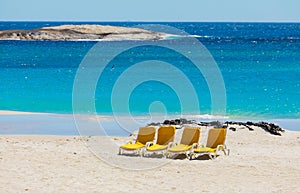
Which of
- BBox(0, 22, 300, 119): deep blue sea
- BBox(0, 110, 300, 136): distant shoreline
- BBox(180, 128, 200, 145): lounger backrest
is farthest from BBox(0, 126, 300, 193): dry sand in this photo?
BBox(0, 22, 300, 119): deep blue sea

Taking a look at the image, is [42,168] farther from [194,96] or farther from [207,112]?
[194,96]

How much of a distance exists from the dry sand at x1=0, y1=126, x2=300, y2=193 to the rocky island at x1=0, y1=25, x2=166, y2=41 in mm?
76785

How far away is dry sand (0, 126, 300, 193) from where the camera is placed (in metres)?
11.1

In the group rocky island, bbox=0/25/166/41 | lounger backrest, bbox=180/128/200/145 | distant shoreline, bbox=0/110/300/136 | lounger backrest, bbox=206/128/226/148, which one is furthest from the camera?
rocky island, bbox=0/25/166/41

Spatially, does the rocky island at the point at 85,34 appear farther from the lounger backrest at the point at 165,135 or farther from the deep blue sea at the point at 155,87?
the lounger backrest at the point at 165,135

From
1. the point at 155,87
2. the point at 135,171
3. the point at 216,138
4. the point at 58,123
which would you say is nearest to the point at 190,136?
the point at 216,138

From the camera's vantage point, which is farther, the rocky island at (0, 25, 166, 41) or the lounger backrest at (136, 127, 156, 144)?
the rocky island at (0, 25, 166, 41)

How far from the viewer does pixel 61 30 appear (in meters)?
98.8

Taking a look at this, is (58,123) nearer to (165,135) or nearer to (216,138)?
(165,135)

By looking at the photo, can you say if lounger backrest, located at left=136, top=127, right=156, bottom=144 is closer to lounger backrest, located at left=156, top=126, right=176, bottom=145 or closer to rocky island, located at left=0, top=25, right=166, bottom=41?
lounger backrest, located at left=156, top=126, right=176, bottom=145

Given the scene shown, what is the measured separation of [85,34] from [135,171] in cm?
8477

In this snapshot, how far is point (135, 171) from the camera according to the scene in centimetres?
1261

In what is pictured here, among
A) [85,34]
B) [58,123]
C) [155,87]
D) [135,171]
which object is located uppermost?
[85,34]

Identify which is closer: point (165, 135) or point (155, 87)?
point (165, 135)
